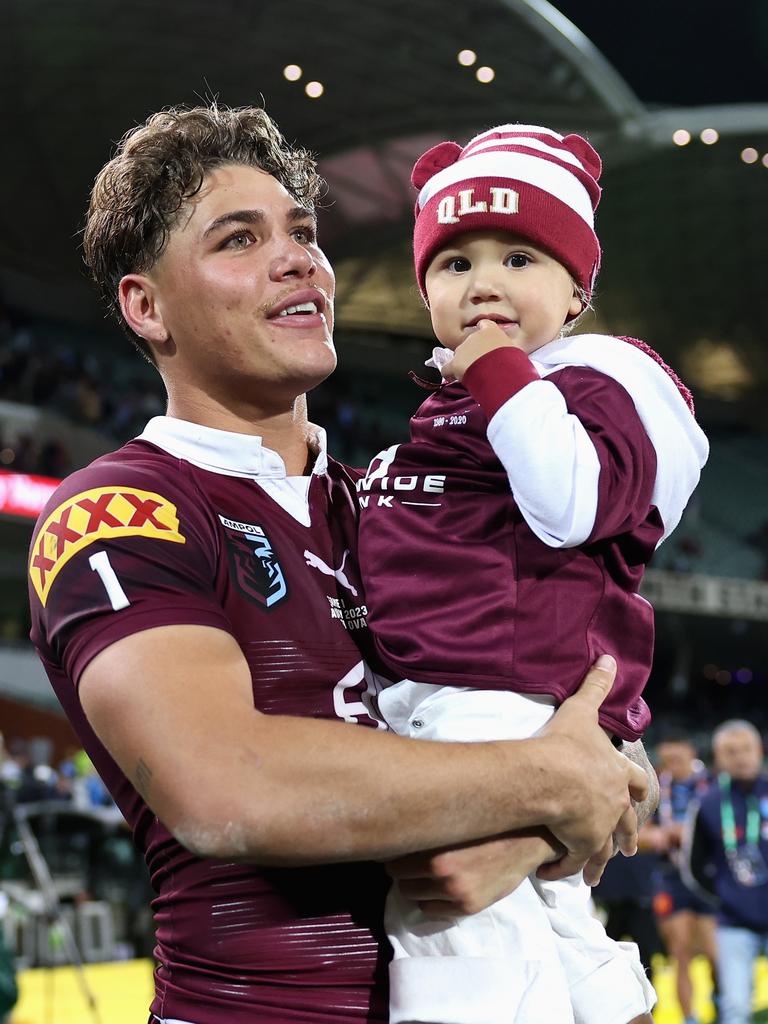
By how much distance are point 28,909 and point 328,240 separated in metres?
19.5

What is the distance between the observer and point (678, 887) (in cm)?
771

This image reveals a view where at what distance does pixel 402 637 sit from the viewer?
1624 millimetres

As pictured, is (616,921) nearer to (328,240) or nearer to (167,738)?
(167,738)

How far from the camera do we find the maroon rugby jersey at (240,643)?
4.85ft

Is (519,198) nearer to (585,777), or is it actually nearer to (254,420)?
(254,420)

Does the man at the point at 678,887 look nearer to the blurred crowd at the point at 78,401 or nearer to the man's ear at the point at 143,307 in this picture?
the man's ear at the point at 143,307

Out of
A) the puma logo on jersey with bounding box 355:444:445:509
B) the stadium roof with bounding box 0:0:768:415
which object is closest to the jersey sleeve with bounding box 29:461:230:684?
the puma logo on jersey with bounding box 355:444:445:509

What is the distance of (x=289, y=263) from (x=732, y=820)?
5480 mm

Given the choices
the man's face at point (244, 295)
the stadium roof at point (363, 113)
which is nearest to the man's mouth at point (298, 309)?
the man's face at point (244, 295)

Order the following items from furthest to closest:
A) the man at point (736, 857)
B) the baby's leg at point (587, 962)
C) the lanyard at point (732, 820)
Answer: the lanyard at point (732, 820)
the man at point (736, 857)
the baby's leg at point (587, 962)

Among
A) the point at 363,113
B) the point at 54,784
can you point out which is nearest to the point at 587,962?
the point at 54,784

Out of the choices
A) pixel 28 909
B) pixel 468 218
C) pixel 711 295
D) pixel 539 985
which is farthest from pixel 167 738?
pixel 711 295

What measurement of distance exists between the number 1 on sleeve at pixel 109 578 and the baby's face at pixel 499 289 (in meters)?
0.60

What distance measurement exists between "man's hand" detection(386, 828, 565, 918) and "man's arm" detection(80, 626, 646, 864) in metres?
0.04
